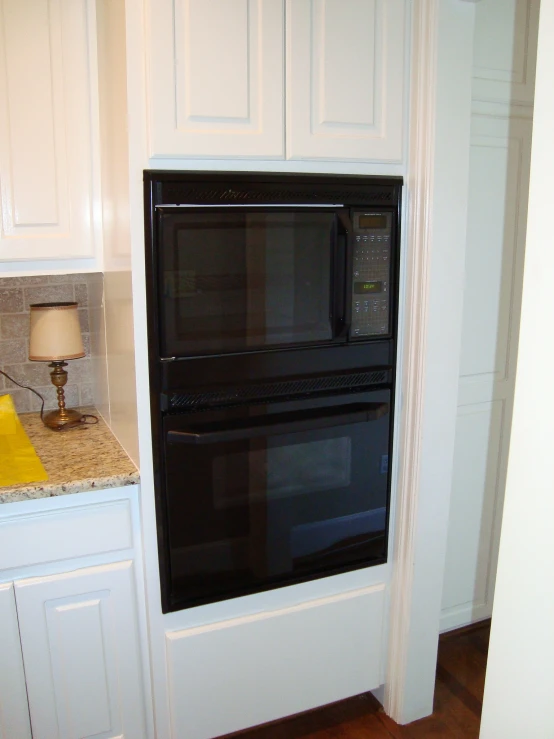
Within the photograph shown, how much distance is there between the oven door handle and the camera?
156 cm

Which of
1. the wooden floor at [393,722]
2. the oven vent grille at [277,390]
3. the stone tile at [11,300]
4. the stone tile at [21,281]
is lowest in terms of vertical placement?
the wooden floor at [393,722]

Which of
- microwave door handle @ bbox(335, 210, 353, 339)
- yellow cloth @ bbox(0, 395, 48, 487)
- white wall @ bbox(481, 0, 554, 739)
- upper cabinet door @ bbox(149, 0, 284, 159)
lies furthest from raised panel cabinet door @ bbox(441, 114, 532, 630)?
white wall @ bbox(481, 0, 554, 739)

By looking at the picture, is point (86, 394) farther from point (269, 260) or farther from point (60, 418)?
point (269, 260)

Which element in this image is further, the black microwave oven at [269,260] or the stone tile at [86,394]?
the stone tile at [86,394]

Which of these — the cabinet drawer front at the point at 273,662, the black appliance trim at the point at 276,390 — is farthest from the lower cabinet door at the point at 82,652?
the black appliance trim at the point at 276,390

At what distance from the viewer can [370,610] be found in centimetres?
189

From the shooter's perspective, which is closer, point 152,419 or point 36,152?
point 152,419

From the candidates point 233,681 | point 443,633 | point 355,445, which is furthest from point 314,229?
point 443,633

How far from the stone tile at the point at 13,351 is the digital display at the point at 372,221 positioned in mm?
1114

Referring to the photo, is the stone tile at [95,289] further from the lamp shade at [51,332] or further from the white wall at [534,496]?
the white wall at [534,496]

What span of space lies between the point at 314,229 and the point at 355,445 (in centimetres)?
59

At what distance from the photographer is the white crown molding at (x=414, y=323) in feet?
5.32

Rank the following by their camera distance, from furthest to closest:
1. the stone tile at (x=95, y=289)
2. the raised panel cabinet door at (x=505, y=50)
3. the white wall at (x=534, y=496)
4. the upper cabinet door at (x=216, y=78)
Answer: the raised panel cabinet door at (x=505, y=50) < the stone tile at (x=95, y=289) < the upper cabinet door at (x=216, y=78) < the white wall at (x=534, y=496)

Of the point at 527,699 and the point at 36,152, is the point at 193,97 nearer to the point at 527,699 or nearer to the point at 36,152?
the point at 36,152
